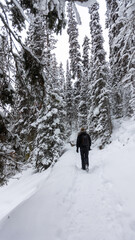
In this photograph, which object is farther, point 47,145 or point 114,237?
point 47,145

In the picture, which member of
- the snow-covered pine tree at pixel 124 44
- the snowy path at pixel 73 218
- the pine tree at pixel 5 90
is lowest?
the snowy path at pixel 73 218

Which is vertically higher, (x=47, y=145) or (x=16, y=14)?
(x=16, y=14)

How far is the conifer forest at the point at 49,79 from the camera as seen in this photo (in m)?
3.56

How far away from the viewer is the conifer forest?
356 cm

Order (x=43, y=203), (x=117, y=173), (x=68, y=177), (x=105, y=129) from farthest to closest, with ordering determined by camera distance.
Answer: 1. (x=105, y=129)
2. (x=68, y=177)
3. (x=117, y=173)
4. (x=43, y=203)

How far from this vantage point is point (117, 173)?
566 cm

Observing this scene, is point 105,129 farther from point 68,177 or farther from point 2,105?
point 2,105

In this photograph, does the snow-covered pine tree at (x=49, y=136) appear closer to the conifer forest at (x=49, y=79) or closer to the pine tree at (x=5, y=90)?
the conifer forest at (x=49, y=79)

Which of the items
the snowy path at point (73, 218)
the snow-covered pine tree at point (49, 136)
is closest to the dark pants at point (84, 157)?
the snowy path at point (73, 218)

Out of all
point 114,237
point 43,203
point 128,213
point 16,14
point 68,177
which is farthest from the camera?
point 68,177

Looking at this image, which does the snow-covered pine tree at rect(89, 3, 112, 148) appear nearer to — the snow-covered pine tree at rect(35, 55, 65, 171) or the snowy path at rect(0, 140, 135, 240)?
the snow-covered pine tree at rect(35, 55, 65, 171)

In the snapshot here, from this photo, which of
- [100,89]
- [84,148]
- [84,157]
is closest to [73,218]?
[84,157]

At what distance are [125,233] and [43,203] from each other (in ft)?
7.28

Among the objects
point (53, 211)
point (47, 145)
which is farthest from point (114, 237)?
point (47, 145)
